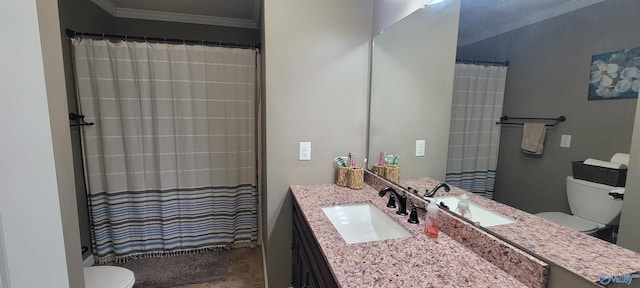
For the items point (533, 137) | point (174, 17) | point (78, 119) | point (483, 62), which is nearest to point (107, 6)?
point (174, 17)

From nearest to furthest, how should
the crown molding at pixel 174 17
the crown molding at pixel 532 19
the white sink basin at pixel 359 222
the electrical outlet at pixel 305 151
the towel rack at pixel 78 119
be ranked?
the crown molding at pixel 532 19
the white sink basin at pixel 359 222
the electrical outlet at pixel 305 151
the towel rack at pixel 78 119
the crown molding at pixel 174 17

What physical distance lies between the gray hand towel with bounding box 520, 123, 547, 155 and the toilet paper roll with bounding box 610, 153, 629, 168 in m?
0.17

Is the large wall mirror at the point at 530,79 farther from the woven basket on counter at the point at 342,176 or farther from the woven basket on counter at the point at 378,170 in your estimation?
the woven basket on counter at the point at 342,176

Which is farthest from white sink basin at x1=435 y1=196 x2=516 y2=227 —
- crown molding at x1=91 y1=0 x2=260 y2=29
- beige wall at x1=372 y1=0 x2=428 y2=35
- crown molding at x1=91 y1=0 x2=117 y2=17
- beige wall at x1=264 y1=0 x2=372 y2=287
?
crown molding at x1=91 y1=0 x2=117 y2=17

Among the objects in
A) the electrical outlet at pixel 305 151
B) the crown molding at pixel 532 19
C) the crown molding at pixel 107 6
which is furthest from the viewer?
the crown molding at pixel 107 6

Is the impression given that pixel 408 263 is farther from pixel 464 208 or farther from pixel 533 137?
pixel 533 137

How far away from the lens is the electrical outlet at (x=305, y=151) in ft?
5.80

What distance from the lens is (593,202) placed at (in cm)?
68

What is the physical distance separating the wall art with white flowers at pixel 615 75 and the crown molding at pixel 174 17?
2.70m

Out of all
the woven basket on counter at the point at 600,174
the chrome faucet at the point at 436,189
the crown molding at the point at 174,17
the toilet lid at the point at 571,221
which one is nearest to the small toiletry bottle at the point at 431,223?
the chrome faucet at the point at 436,189

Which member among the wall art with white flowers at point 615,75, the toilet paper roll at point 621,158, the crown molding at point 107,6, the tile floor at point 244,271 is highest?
the crown molding at point 107,6

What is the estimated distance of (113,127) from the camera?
2180 mm

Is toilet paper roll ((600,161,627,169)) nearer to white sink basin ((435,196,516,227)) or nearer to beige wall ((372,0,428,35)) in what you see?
white sink basin ((435,196,516,227))

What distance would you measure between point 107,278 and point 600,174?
7.28 feet
